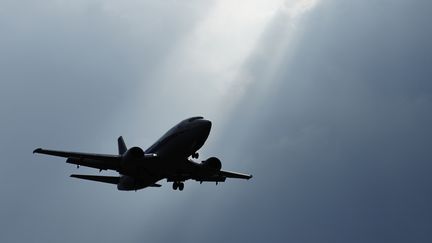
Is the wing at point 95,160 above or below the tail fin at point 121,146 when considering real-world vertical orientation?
below

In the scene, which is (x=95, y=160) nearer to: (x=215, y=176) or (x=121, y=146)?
(x=215, y=176)

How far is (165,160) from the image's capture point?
54.0 metres

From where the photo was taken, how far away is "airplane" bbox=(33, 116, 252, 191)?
2079 inches

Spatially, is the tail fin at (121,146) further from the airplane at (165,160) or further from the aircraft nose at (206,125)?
the aircraft nose at (206,125)

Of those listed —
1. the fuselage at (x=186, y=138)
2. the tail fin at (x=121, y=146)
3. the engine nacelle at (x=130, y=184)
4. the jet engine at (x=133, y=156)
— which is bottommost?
the engine nacelle at (x=130, y=184)

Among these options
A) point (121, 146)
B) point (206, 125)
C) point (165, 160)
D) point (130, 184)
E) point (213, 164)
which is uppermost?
point (121, 146)

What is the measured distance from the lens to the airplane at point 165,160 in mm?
52812

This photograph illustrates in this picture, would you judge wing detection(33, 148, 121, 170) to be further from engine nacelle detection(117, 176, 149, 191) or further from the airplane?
engine nacelle detection(117, 176, 149, 191)

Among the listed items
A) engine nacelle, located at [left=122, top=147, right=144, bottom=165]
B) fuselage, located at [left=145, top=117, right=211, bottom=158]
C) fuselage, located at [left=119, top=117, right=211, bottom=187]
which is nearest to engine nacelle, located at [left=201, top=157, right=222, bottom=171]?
fuselage, located at [left=119, top=117, right=211, bottom=187]

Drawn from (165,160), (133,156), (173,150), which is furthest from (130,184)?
(173,150)

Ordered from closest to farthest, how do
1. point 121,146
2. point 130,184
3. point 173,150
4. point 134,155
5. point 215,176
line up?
point 173,150 < point 134,155 < point 130,184 < point 215,176 < point 121,146

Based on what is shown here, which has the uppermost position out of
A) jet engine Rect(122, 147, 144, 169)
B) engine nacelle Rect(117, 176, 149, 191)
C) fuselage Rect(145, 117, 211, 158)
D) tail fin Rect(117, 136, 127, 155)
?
tail fin Rect(117, 136, 127, 155)

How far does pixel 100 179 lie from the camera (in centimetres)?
6284

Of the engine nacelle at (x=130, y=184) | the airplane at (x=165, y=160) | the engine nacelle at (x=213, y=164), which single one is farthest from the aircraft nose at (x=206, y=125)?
the engine nacelle at (x=130, y=184)
